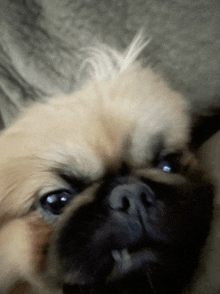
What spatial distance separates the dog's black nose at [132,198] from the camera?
0.68 meters

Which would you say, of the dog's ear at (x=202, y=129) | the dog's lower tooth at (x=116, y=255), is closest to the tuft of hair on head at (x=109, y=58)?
the dog's ear at (x=202, y=129)

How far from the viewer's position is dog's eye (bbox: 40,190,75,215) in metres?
0.73

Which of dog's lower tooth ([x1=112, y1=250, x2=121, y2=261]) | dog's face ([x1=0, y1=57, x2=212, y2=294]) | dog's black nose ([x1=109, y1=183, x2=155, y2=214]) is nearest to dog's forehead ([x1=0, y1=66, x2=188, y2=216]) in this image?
dog's face ([x1=0, y1=57, x2=212, y2=294])

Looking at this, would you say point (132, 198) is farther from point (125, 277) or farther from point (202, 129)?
point (202, 129)

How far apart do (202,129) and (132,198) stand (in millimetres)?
369

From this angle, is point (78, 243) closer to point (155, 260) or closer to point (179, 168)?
point (155, 260)

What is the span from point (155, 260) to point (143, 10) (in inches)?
28.5

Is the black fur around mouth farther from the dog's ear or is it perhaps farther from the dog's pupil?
the dog's ear

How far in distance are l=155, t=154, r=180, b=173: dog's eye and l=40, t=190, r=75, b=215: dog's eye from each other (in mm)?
297

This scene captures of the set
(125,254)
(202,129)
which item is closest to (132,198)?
(125,254)

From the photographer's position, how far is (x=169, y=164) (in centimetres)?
89

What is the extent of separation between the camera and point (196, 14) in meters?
0.88

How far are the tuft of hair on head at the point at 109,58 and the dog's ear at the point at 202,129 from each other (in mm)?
282

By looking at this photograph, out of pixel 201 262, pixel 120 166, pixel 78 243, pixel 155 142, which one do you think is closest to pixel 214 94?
pixel 155 142
